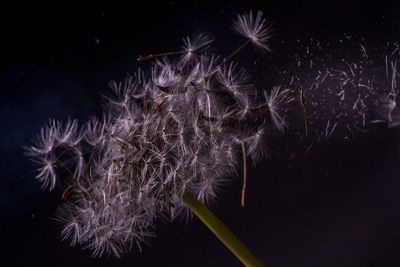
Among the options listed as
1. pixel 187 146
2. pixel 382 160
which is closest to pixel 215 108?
pixel 187 146

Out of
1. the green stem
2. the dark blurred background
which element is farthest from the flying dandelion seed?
the green stem

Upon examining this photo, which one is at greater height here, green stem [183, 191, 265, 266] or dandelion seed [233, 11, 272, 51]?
dandelion seed [233, 11, 272, 51]

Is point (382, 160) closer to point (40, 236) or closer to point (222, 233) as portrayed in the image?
point (222, 233)

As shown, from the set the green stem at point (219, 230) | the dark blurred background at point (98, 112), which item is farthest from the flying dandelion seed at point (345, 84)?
the green stem at point (219, 230)

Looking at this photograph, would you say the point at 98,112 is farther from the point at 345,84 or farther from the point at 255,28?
the point at 345,84

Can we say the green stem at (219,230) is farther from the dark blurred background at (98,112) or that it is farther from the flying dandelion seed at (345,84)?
the flying dandelion seed at (345,84)

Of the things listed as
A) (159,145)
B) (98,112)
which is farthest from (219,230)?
(98,112)

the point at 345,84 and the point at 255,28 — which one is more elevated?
the point at 255,28

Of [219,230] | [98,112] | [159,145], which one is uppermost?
[98,112]

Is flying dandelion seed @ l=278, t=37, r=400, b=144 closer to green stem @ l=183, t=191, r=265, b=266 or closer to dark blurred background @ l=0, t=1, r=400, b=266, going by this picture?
dark blurred background @ l=0, t=1, r=400, b=266
